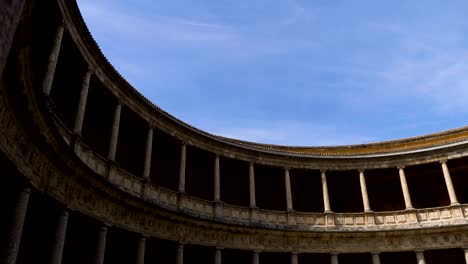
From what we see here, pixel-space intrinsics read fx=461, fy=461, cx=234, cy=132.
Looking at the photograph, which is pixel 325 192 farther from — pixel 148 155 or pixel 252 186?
pixel 148 155

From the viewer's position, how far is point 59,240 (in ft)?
45.1

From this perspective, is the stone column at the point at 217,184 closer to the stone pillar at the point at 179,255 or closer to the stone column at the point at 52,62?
the stone pillar at the point at 179,255

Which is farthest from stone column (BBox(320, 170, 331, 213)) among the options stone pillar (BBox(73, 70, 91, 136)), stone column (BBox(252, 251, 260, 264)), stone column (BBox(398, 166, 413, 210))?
stone pillar (BBox(73, 70, 91, 136))

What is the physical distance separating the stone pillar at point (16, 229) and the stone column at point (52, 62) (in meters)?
3.09

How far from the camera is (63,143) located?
13.1m

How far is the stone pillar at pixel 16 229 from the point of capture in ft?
36.1

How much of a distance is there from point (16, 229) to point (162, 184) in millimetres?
12002

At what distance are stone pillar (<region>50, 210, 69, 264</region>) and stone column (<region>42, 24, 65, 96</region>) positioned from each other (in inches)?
150

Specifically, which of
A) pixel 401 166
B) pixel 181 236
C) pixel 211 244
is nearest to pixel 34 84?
pixel 181 236

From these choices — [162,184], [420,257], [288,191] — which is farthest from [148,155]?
[420,257]

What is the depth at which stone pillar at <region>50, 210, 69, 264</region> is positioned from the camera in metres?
13.4

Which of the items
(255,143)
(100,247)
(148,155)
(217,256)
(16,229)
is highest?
(255,143)

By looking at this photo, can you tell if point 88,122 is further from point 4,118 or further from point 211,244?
point 4,118

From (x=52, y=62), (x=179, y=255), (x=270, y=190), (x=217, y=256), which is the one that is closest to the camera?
(x=52, y=62)
